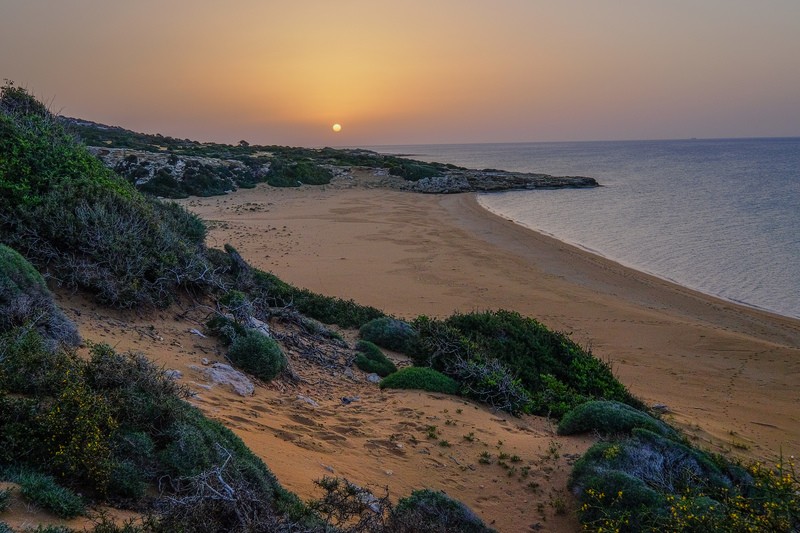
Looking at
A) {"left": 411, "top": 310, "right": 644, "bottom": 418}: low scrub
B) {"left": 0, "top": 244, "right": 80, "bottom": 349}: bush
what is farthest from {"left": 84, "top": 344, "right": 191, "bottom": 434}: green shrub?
{"left": 411, "top": 310, "right": 644, "bottom": 418}: low scrub

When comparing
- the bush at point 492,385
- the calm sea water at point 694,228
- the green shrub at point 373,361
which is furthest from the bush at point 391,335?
the calm sea water at point 694,228

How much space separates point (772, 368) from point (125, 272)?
13582 mm

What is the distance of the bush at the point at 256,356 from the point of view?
7668 millimetres

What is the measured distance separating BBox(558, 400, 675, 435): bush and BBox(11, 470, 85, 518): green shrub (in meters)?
6.15

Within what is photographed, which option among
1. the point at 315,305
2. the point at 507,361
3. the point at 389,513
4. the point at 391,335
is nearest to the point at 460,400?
the point at 507,361

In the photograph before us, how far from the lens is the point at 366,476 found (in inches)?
223

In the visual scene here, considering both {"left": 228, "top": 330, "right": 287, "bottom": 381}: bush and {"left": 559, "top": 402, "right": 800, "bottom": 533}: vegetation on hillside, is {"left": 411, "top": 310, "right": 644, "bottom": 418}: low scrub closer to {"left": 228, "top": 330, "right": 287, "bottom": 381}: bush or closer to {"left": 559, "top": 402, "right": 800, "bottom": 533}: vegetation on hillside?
{"left": 559, "top": 402, "right": 800, "bottom": 533}: vegetation on hillside

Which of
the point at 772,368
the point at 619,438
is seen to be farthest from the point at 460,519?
the point at 772,368

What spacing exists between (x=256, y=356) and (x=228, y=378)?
2.26 feet

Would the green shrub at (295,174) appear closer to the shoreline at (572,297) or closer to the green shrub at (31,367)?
the shoreline at (572,297)

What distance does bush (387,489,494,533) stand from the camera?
4.40m

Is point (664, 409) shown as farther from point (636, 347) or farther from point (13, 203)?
point (13, 203)

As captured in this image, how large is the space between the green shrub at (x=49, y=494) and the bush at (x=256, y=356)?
171 inches

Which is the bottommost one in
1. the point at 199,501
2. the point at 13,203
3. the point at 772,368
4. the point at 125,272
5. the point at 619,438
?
the point at 772,368
